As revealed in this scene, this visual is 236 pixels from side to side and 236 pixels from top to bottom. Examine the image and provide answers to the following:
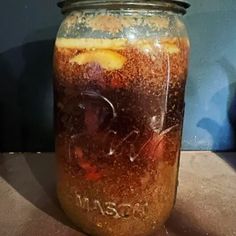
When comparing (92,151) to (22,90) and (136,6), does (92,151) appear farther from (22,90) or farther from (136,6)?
(22,90)

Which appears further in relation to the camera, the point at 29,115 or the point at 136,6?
the point at 29,115

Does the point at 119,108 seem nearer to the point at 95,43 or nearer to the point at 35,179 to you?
the point at 95,43

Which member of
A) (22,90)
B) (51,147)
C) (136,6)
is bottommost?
(51,147)

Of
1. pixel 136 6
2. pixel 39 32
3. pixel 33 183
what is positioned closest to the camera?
pixel 136 6

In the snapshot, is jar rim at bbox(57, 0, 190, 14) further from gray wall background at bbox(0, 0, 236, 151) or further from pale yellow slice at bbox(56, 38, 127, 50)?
gray wall background at bbox(0, 0, 236, 151)

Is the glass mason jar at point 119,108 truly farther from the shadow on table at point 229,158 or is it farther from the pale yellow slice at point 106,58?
the shadow on table at point 229,158

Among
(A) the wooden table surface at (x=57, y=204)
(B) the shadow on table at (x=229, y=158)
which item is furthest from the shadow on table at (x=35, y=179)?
(B) the shadow on table at (x=229, y=158)

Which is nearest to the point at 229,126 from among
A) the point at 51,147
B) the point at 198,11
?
the point at 198,11
